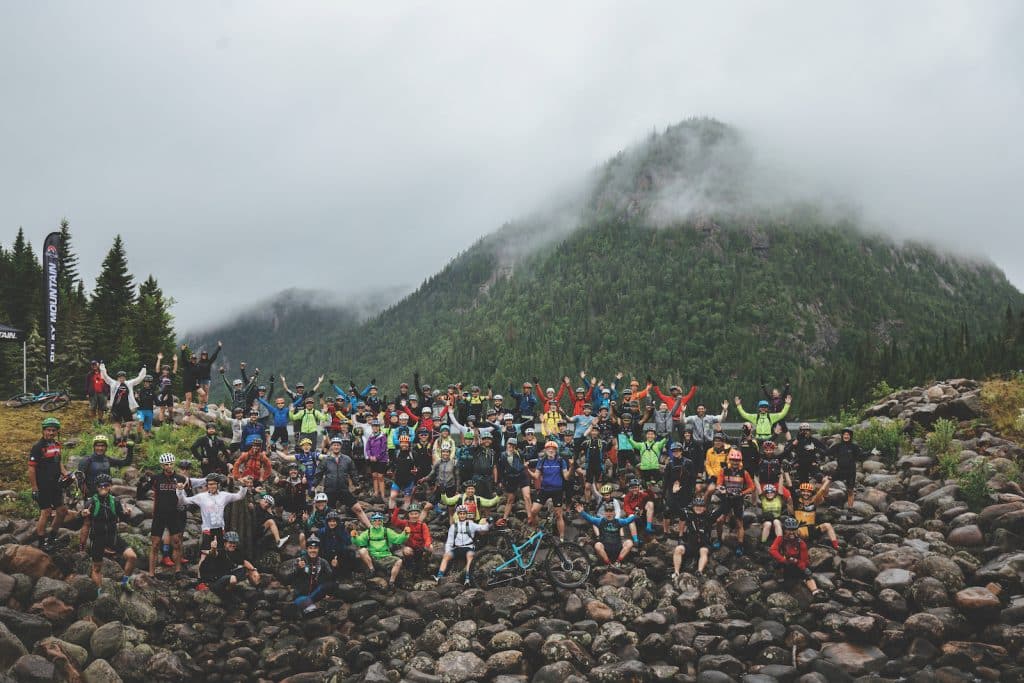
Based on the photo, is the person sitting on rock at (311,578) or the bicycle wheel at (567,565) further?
Result: the bicycle wheel at (567,565)

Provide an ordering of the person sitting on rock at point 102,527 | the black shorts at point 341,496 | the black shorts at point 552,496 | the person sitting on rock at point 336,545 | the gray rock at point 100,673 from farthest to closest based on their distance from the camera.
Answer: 1. the black shorts at point 341,496
2. the black shorts at point 552,496
3. the person sitting on rock at point 336,545
4. the person sitting on rock at point 102,527
5. the gray rock at point 100,673

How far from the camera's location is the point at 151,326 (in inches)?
2480

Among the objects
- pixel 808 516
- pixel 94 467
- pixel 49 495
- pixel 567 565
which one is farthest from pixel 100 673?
pixel 808 516

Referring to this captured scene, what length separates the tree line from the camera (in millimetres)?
57188

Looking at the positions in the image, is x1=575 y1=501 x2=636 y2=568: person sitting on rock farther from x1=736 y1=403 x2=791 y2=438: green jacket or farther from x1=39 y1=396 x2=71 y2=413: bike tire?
x1=39 y1=396 x2=71 y2=413: bike tire

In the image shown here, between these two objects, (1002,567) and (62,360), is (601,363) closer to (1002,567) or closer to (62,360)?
(62,360)

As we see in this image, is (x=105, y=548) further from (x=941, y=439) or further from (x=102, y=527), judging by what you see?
(x=941, y=439)

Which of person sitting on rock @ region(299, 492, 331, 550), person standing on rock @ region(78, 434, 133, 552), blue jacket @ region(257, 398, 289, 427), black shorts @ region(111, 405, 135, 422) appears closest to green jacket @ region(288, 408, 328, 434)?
blue jacket @ region(257, 398, 289, 427)

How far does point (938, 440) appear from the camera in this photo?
2486 centimetres

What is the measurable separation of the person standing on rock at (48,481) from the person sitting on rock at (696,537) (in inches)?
646

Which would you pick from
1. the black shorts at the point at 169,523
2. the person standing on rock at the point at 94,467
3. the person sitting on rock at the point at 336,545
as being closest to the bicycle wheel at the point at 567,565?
the person sitting on rock at the point at 336,545

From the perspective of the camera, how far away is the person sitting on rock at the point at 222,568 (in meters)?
16.4

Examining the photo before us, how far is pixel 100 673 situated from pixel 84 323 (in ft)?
186

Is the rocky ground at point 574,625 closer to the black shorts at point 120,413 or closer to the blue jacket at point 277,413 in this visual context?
the black shorts at point 120,413
